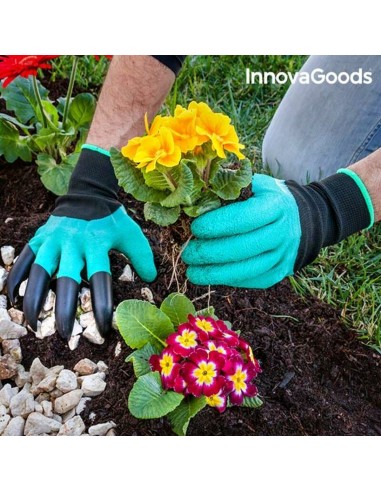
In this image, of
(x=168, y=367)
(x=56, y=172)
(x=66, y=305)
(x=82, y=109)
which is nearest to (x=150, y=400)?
(x=168, y=367)

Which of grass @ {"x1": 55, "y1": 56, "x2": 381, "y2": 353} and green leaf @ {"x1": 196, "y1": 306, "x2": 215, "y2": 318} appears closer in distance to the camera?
green leaf @ {"x1": 196, "y1": 306, "x2": 215, "y2": 318}

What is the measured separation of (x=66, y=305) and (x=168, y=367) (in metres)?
0.29

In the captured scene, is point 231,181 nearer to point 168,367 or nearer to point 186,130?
point 186,130

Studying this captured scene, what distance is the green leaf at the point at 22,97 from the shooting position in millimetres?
1611

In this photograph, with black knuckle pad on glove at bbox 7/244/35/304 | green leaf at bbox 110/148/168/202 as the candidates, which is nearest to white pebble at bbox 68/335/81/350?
black knuckle pad on glove at bbox 7/244/35/304

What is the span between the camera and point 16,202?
1639 mm

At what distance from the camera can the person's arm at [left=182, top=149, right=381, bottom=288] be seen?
1151mm

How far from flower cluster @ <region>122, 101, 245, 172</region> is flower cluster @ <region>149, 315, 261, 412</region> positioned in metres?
0.29

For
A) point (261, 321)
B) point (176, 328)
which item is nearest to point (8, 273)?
point (176, 328)

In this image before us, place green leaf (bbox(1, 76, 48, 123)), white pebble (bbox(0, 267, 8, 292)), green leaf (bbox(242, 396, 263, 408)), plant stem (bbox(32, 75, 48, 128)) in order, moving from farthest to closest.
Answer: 1. green leaf (bbox(1, 76, 48, 123))
2. plant stem (bbox(32, 75, 48, 128))
3. white pebble (bbox(0, 267, 8, 292))
4. green leaf (bbox(242, 396, 263, 408))

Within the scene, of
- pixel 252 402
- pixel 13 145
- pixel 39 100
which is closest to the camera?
pixel 252 402

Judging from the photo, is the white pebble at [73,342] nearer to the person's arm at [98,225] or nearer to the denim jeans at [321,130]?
the person's arm at [98,225]

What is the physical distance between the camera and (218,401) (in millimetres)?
1123

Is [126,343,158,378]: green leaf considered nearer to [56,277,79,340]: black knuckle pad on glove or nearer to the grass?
[56,277,79,340]: black knuckle pad on glove
